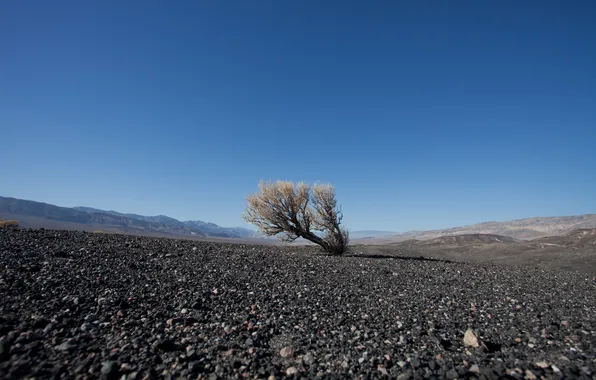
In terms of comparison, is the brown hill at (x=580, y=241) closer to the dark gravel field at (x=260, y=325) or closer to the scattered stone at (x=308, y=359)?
the dark gravel field at (x=260, y=325)

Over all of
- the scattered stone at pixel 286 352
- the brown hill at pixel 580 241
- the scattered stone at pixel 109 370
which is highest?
the brown hill at pixel 580 241

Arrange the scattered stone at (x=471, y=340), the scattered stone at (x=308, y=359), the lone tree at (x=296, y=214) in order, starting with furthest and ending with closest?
the lone tree at (x=296, y=214) → the scattered stone at (x=471, y=340) → the scattered stone at (x=308, y=359)

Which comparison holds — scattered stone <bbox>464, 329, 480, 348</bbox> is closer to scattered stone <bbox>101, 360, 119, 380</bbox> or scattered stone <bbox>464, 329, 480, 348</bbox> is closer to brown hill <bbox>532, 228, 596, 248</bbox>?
scattered stone <bbox>101, 360, 119, 380</bbox>

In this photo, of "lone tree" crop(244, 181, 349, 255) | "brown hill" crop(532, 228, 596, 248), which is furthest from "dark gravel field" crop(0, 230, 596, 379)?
"brown hill" crop(532, 228, 596, 248)

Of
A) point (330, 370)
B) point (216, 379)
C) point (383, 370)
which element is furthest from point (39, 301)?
point (383, 370)

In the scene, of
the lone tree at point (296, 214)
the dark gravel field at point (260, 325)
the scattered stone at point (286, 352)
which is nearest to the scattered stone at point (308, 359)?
the dark gravel field at point (260, 325)

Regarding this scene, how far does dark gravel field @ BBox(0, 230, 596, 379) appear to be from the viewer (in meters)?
3.03

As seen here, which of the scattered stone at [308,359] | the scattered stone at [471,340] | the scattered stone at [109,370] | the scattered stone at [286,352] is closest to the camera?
the scattered stone at [109,370]

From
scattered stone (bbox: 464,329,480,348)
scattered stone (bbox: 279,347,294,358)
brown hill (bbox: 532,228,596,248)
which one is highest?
brown hill (bbox: 532,228,596,248)

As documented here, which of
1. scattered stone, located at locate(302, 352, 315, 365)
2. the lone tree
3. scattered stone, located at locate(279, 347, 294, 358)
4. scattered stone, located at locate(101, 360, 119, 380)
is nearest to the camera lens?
scattered stone, located at locate(101, 360, 119, 380)

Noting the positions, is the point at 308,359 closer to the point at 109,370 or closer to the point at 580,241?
the point at 109,370

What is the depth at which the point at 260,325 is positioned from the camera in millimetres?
4234

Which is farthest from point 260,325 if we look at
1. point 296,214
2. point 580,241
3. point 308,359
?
point 580,241

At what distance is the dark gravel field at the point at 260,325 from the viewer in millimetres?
3027
